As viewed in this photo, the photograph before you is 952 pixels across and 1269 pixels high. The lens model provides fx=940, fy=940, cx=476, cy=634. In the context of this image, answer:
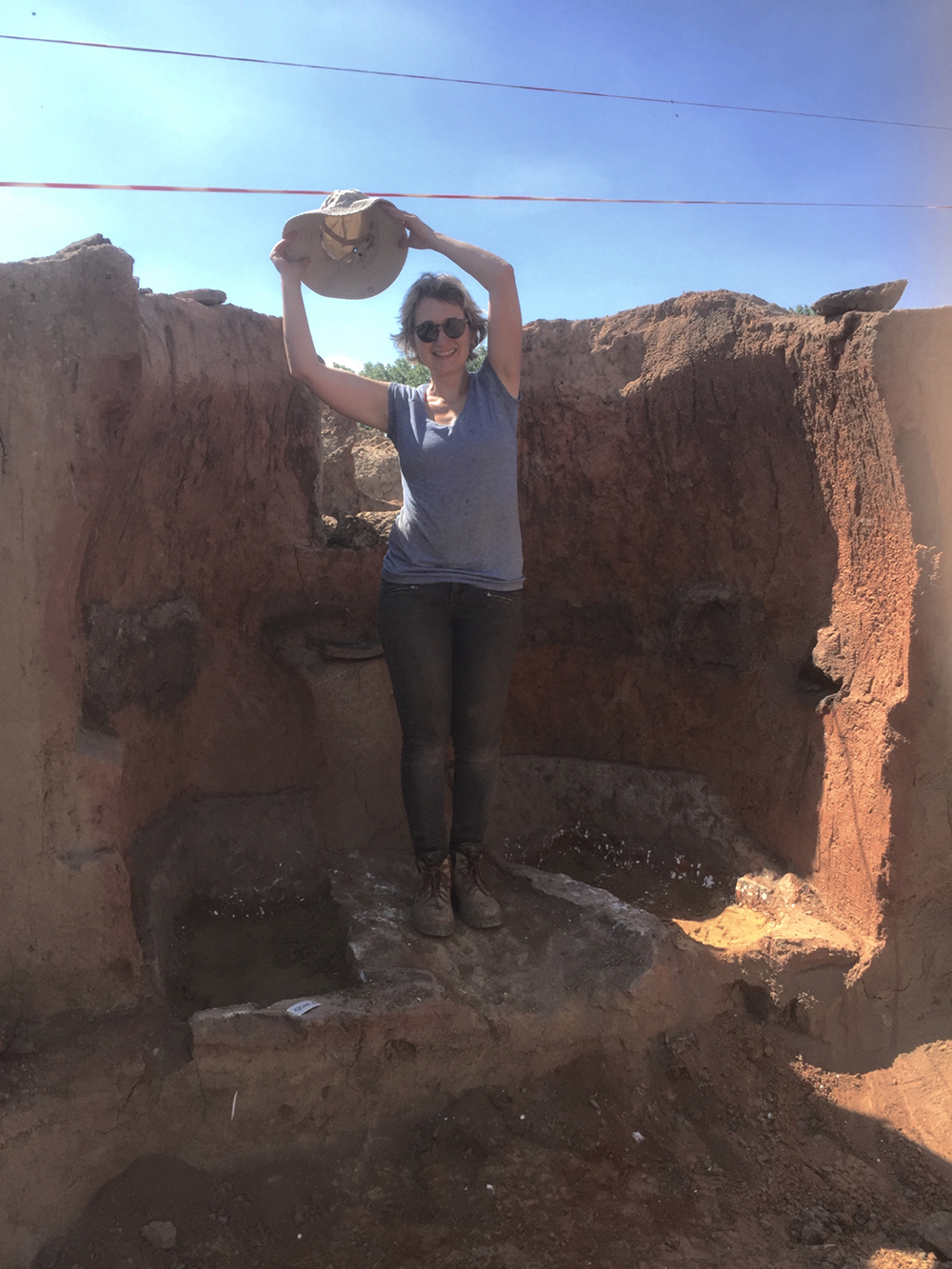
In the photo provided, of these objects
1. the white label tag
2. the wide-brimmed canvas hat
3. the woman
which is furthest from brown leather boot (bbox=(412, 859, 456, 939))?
the wide-brimmed canvas hat

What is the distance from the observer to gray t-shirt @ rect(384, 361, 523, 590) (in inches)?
95.0

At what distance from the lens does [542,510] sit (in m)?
3.62

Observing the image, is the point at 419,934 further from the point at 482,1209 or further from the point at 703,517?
the point at 703,517

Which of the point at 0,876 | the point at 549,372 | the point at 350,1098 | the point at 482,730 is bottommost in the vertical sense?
the point at 350,1098

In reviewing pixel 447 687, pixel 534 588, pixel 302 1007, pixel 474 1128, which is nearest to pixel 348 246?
pixel 447 687

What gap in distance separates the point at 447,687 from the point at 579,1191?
4.03 feet

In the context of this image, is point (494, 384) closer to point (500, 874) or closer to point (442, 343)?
point (442, 343)

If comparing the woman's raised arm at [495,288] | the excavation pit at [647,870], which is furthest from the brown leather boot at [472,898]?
the woman's raised arm at [495,288]

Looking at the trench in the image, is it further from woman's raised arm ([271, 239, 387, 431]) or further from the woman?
the woman

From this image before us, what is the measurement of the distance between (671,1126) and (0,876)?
1753 millimetres

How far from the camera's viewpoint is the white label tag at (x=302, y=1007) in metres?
2.26

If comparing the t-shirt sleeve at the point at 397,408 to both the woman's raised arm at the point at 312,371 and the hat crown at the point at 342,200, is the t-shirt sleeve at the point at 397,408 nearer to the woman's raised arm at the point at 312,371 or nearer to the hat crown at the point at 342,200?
the woman's raised arm at the point at 312,371

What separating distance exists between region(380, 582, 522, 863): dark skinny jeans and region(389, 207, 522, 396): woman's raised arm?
0.59m

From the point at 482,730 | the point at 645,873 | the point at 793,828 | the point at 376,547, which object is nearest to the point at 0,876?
the point at 482,730
